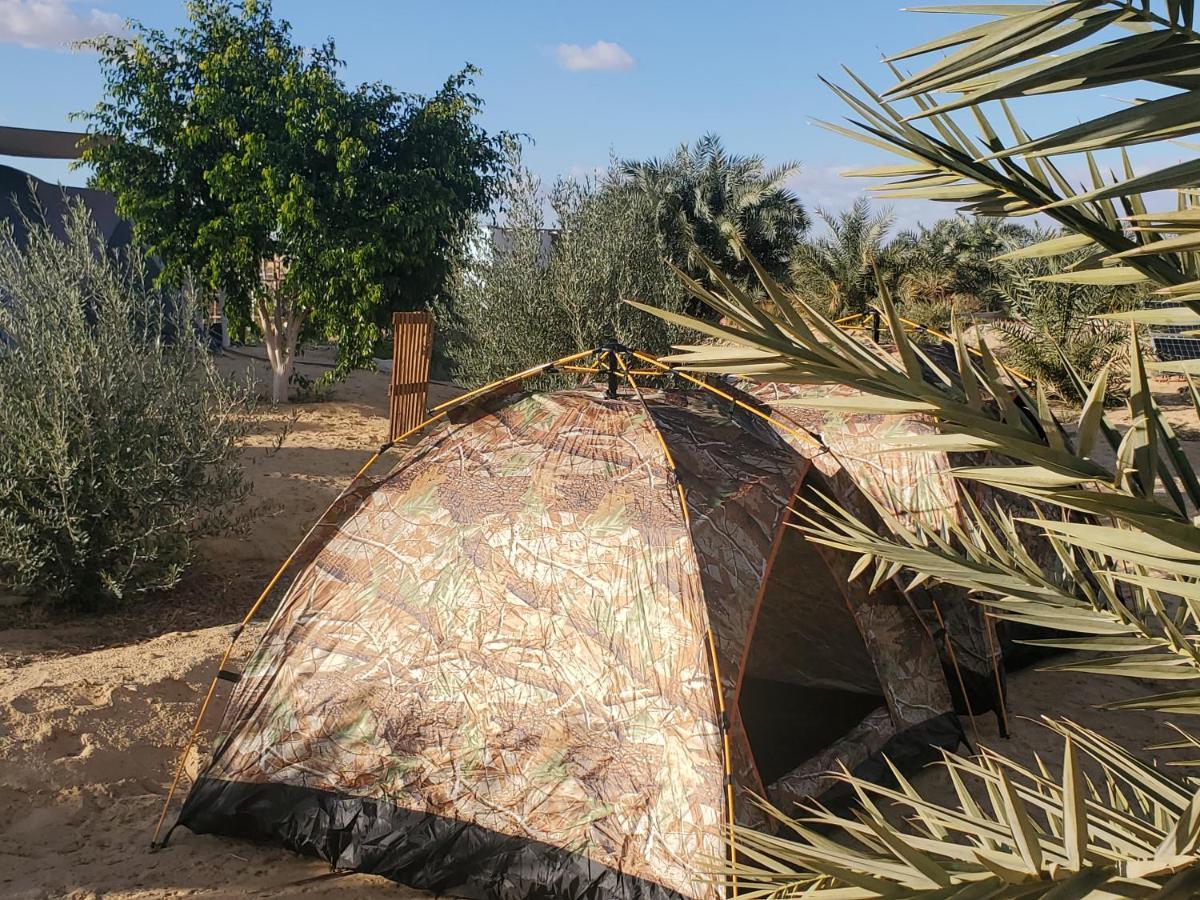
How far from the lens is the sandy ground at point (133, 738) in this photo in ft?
12.5

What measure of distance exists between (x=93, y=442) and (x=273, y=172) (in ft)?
21.4

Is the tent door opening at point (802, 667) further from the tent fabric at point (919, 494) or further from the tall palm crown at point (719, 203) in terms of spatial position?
the tall palm crown at point (719, 203)

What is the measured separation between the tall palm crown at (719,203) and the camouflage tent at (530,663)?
1650cm

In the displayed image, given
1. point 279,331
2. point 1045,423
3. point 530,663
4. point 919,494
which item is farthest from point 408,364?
point 1045,423

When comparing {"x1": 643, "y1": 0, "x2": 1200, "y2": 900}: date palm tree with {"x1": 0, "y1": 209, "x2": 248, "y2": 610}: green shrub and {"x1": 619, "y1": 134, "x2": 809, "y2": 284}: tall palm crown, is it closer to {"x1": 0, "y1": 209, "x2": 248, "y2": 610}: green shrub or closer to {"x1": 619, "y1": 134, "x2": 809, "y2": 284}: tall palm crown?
{"x1": 0, "y1": 209, "x2": 248, "y2": 610}: green shrub

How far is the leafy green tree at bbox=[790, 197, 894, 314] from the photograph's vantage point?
19672mm

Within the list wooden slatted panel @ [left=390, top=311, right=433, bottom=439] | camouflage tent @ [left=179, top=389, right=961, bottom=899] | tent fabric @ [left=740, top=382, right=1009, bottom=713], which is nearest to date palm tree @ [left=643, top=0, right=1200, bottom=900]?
camouflage tent @ [left=179, top=389, right=961, bottom=899]

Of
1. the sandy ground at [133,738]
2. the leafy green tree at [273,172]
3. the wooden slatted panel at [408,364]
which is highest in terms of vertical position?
the leafy green tree at [273,172]

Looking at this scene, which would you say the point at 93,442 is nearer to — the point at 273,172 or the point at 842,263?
the point at 273,172

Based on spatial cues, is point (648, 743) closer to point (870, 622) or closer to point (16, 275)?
point (870, 622)

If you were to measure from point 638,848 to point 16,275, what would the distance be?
5702 millimetres

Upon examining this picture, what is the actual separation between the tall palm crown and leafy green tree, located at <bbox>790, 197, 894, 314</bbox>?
2.10 ft

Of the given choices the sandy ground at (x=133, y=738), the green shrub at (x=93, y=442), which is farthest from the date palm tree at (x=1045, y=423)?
the green shrub at (x=93, y=442)

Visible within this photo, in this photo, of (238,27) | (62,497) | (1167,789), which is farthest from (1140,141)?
(238,27)
